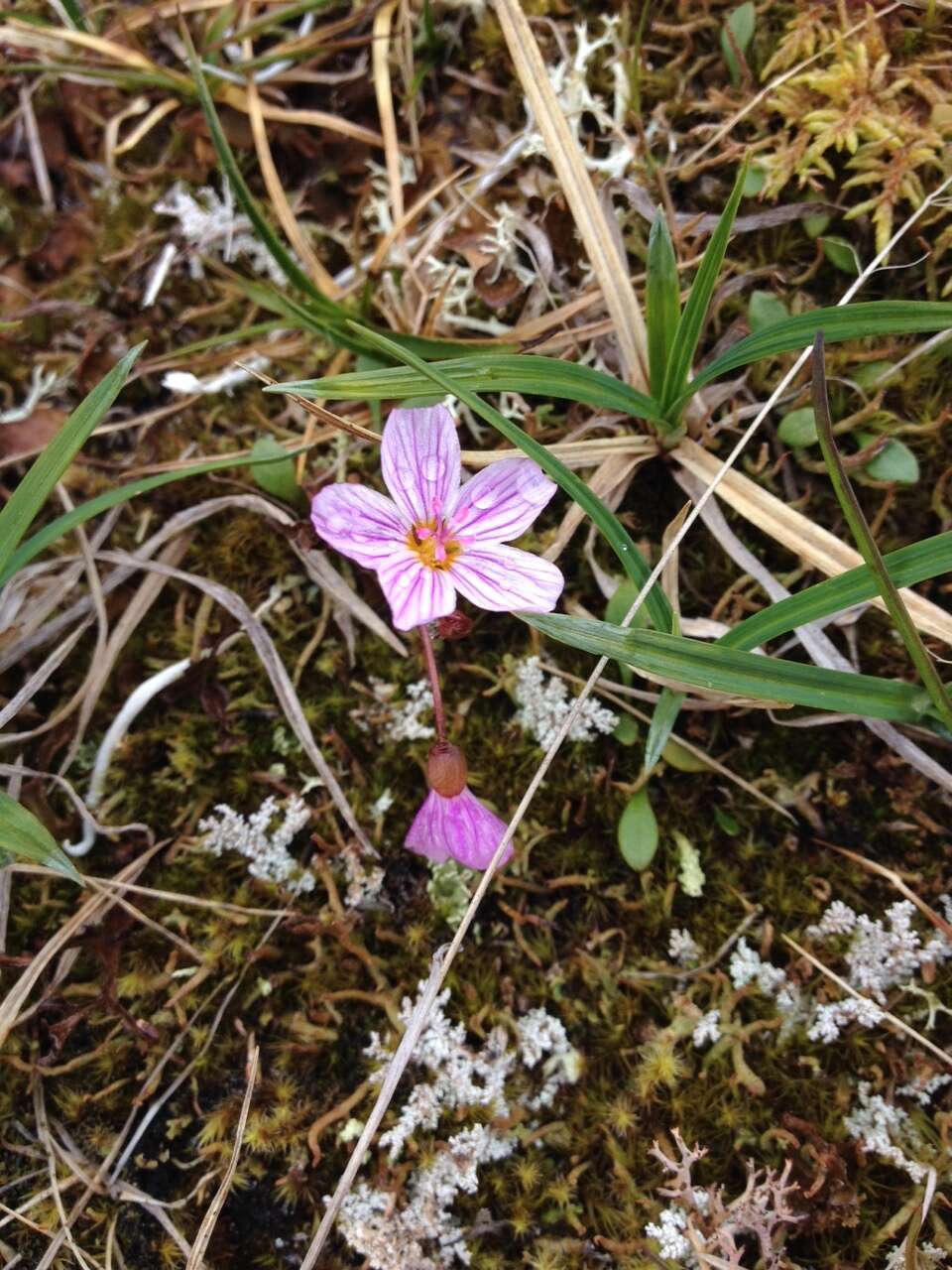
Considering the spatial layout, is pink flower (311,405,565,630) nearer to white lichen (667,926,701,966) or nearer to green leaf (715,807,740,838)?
green leaf (715,807,740,838)

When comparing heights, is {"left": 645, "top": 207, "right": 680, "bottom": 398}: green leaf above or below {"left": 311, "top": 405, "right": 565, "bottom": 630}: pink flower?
above

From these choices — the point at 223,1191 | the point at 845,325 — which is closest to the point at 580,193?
the point at 845,325

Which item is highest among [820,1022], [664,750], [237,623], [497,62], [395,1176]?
[497,62]

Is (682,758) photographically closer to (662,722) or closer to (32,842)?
(662,722)

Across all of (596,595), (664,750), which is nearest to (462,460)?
(596,595)

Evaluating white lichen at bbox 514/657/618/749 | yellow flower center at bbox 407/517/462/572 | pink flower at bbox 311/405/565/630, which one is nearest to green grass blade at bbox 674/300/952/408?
pink flower at bbox 311/405/565/630

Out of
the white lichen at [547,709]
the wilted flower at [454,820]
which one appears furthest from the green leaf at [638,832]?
the wilted flower at [454,820]

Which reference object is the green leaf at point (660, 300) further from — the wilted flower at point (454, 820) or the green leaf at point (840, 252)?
the wilted flower at point (454, 820)

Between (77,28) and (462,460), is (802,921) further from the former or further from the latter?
(77,28)
